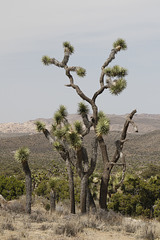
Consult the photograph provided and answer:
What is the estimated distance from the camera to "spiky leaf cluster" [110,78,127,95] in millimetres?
10875

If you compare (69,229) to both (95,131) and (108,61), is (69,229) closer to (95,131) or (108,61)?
(95,131)

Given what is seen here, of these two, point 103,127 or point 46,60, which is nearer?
point 103,127

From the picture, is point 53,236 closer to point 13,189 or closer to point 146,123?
point 13,189

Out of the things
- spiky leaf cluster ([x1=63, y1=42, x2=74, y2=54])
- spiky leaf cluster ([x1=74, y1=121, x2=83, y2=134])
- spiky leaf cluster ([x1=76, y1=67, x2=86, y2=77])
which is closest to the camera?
spiky leaf cluster ([x1=74, y1=121, x2=83, y2=134])

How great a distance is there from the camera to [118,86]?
10.9 meters

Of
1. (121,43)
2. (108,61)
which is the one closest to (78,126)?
(108,61)

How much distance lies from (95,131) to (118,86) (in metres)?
1.92

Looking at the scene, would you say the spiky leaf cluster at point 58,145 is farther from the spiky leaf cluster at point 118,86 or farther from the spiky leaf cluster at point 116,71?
the spiky leaf cluster at point 116,71

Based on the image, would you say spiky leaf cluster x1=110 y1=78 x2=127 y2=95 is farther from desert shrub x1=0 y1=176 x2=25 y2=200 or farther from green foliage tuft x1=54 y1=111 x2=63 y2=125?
desert shrub x1=0 y1=176 x2=25 y2=200

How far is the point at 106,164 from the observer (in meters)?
11.5

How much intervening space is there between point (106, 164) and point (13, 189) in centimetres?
722

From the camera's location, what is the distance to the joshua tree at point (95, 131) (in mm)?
10688

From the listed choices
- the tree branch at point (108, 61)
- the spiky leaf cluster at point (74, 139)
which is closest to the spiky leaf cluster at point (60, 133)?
the spiky leaf cluster at point (74, 139)

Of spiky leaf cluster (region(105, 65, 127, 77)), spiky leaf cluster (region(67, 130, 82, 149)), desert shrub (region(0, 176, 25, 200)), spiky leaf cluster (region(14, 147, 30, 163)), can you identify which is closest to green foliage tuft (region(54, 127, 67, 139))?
spiky leaf cluster (region(67, 130, 82, 149))
